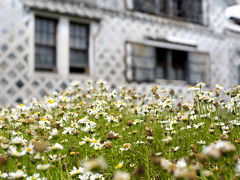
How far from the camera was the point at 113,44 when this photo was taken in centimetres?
909

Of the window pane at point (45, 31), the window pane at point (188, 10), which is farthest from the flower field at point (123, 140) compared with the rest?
the window pane at point (188, 10)

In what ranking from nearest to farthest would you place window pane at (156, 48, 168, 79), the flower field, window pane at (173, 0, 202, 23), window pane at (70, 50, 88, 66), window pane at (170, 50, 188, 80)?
the flower field
window pane at (70, 50, 88, 66)
window pane at (156, 48, 168, 79)
window pane at (170, 50, 188, 80)
window pane at (173, 0, 202, 23)

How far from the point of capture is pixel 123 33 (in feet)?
30.8

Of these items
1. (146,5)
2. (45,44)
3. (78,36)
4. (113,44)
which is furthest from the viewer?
(146,5)

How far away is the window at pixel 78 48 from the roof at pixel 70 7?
0.35 meters

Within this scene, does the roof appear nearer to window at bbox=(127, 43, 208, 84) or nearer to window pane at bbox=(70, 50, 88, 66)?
window pane at bbox=(70, 50, 88, 66)

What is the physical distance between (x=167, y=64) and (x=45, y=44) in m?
4.22

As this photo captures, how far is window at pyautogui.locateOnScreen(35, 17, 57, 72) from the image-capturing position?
26.2 ft


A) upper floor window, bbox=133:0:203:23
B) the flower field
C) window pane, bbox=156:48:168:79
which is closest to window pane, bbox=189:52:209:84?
window pane, bbox=156:48:168:79

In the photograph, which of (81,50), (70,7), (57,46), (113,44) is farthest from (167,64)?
(57,46)

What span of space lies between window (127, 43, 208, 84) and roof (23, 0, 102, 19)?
156cm

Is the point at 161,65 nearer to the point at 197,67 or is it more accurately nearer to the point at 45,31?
the point at 197,67

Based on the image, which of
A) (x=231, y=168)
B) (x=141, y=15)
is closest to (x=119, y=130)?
(x=231, y=168)

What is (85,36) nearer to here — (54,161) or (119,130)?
(119,130)
